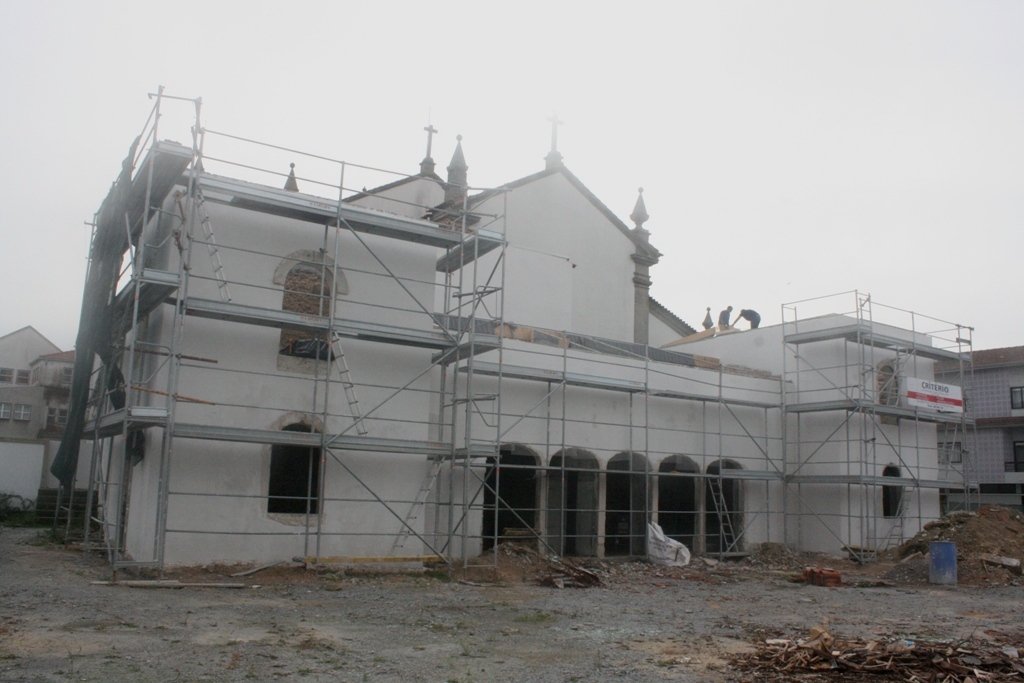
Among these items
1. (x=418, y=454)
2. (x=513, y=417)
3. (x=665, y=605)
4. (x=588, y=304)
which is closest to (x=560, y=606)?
(x=665, y=605)

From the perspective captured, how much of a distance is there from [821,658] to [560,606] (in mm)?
4933

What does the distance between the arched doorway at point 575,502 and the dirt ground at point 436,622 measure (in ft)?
5.11

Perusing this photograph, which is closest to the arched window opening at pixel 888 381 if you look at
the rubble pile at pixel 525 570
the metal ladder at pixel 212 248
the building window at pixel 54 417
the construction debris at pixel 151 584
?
the rubble pile at pixel 525 570

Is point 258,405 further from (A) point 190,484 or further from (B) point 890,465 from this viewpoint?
(B) point 890,465

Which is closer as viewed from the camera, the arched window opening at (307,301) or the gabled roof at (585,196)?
the arched window opening at (307,301)

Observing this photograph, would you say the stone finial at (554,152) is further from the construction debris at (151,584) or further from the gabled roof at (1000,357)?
the gabled roof at (1000,357)

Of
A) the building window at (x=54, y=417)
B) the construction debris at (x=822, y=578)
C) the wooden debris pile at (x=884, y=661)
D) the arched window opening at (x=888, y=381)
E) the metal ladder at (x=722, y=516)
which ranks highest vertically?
the arched window opening at (x=888, y=381)

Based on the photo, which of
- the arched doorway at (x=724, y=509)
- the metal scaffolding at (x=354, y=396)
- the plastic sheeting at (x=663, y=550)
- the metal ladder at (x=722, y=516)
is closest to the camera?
the metal scaffolding at (x=354, y=396)

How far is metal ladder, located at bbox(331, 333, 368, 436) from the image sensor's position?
50.4ft

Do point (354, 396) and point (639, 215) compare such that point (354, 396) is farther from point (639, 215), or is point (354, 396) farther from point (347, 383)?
point (639, 215)

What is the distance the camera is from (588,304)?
25469 millimetres

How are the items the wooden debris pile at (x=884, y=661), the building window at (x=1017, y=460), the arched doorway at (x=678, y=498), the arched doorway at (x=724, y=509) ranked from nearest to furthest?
the wooden debris pile at (x=884, y=661) → the arched doorway at (x=678, y=498) → the arched doorway at (x=724, y=509) → the building window at (x=1017, y=460)

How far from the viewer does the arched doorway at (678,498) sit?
2123 cm

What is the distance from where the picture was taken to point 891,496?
77.0 ft
